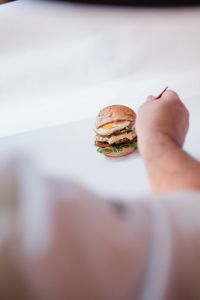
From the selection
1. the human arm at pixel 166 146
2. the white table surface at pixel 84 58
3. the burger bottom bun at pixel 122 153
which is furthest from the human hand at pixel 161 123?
the white table surface at pixel 84 58

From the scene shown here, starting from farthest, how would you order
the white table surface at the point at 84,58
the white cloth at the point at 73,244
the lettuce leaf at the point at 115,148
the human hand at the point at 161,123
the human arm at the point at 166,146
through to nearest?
the white table surface at the point at 84,58, the lettuce leaf at the point at 115,148, the human hand at the point at 161,123, the human arm at the point at 166,146, the white cloth at the point at 73,244

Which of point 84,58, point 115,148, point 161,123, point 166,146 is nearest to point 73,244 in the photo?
point 166,146

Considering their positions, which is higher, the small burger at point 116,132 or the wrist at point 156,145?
the wrist at point 156,145

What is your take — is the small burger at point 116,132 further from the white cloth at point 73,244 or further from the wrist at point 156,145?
the white cloth at point 73,244

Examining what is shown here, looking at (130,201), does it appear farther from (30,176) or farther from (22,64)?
(22,64)

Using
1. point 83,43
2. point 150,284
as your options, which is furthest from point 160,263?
point 83,43

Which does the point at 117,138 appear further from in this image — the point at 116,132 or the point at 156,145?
the point at 156,145
